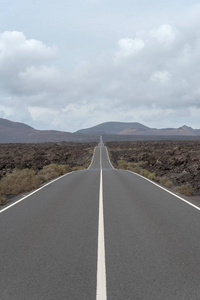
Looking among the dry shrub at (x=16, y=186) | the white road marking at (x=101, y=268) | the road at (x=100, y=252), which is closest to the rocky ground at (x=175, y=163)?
the dry shrub at (x=16, y=186)

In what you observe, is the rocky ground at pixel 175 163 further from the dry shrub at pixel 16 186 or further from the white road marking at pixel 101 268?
the white road marking at pixel 101 268

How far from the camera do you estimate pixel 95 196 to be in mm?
14852

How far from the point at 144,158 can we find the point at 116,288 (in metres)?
57.4

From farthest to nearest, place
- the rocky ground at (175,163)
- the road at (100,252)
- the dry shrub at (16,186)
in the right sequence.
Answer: the rocky ground at (175,163) < the dry shrub at (16,186) < the road at (100,252)

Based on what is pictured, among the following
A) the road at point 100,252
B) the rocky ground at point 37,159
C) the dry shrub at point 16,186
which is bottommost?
the rocky ground at point 37,159

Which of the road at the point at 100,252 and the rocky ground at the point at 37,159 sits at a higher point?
the road at the point at 100,252

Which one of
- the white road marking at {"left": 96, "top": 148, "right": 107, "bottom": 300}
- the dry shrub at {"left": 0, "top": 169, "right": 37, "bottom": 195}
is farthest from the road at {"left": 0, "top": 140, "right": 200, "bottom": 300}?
the dry shrub at {"left": 0, "top": 169, "right": 37, "bottom": 195}

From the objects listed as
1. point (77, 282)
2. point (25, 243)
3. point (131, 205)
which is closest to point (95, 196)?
point (131, 205)

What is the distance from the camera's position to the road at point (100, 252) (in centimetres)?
473

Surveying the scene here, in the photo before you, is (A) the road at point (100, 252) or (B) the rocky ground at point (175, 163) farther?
(B) the rocky ground at point (175, 163)

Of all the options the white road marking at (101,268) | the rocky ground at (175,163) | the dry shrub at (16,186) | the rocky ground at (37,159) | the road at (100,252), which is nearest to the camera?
the white road marking at (101,268)

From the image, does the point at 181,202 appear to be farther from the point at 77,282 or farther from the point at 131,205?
the point at 77,282

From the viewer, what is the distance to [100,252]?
653 centimetres

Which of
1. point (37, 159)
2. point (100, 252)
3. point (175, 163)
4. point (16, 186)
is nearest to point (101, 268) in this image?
point (100, 252)
